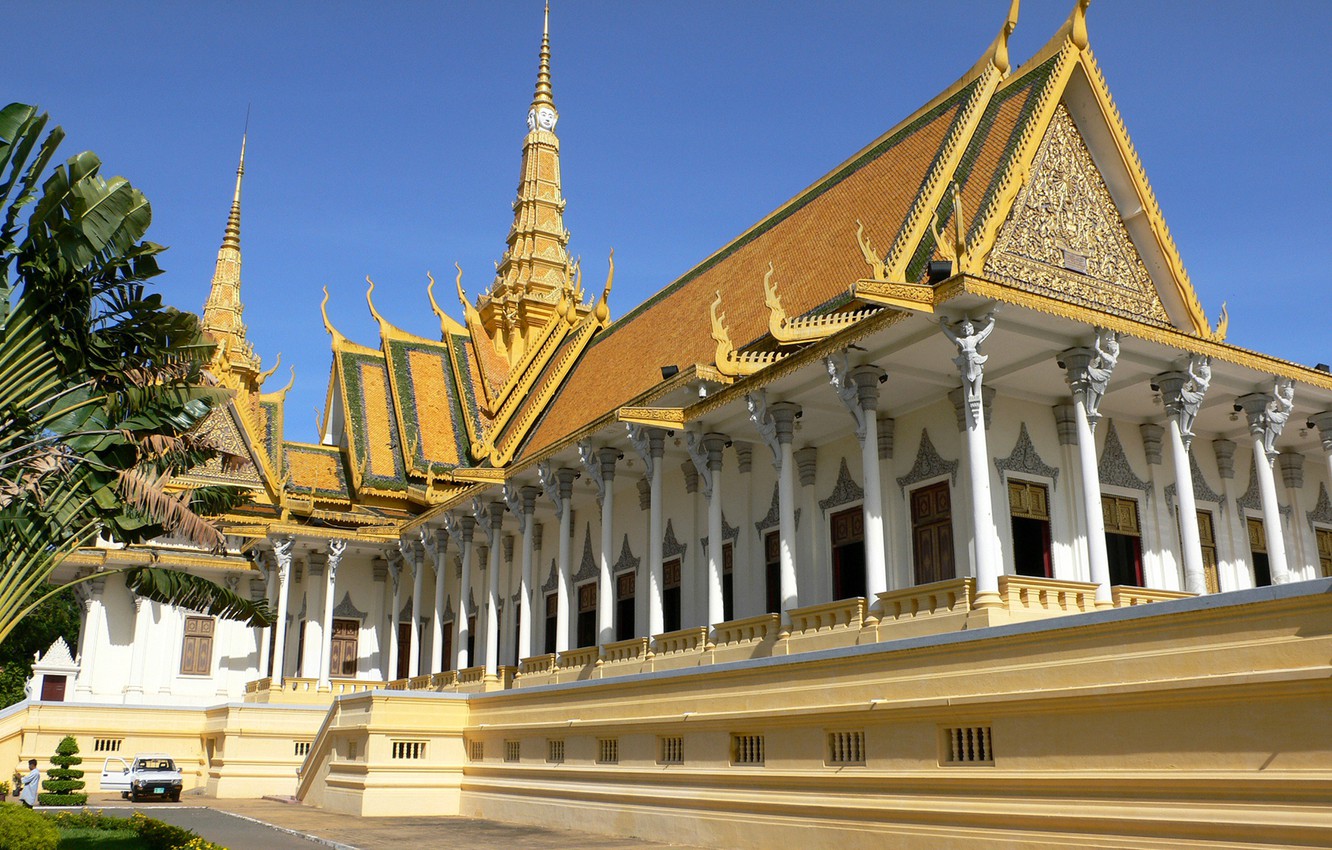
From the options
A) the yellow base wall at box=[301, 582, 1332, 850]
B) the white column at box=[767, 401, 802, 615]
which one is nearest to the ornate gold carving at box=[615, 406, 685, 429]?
the white column at box=[767, 401, 802, 615]

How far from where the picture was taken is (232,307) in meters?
47.7

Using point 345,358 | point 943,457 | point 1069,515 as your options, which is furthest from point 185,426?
point 345,358

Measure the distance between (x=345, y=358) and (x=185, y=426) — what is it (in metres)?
17.3

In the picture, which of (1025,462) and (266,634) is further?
(266,634)

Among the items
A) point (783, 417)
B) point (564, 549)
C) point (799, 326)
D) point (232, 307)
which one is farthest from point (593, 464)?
point (232, 307)

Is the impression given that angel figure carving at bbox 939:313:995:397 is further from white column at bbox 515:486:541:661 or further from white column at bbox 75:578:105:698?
white column at bbox 75:578:105:698

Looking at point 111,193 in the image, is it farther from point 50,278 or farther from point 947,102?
point 947,102

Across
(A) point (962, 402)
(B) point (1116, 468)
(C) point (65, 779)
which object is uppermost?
(A) point (962, 402)

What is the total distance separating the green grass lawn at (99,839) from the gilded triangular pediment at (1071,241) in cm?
1165

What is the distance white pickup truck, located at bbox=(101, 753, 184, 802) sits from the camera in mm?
22266

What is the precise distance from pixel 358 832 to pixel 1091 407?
10.5m

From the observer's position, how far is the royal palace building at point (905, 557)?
8547 mm

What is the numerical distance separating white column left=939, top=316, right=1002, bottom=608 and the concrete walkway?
4675 mm

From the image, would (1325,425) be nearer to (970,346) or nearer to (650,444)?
(970,346)
